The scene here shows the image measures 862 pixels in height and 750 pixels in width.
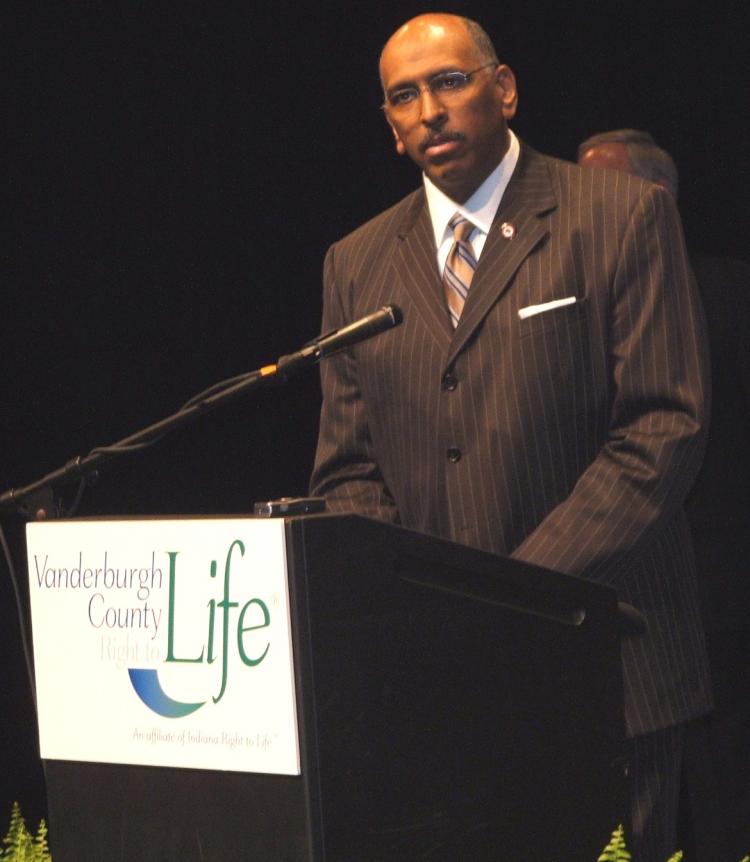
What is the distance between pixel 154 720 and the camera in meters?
1.83

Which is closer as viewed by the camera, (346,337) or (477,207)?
(346,337)

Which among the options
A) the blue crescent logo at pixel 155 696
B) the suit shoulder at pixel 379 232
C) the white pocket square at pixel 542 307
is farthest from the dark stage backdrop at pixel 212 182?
the blue crescent logo at pixel 155 696

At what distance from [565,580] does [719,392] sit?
5.47ft

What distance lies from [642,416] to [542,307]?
0.77 ft

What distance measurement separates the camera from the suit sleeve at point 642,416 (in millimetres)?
2223

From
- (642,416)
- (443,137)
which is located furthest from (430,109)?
(642,416)

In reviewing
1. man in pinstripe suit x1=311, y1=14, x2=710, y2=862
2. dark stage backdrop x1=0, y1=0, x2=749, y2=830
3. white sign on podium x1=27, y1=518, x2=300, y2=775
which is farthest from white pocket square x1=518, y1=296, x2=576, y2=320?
dark stage backdrop x1=0, y1=0, x2=749, y2=830

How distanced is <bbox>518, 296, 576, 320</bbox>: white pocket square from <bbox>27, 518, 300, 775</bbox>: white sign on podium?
0.83 metres

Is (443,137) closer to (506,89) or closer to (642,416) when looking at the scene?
(506,89)

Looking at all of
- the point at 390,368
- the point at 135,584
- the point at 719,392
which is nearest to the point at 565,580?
the point at 135,584

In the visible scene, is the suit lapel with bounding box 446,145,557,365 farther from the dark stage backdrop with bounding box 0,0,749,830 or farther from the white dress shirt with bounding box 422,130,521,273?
the dark stage backdrop with bounding box 0,0,749,830

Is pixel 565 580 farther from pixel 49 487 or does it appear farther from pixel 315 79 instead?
pixel 315 79

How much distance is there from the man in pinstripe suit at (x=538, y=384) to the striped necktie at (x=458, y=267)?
0.05 ft

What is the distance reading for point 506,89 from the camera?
8.85ft
